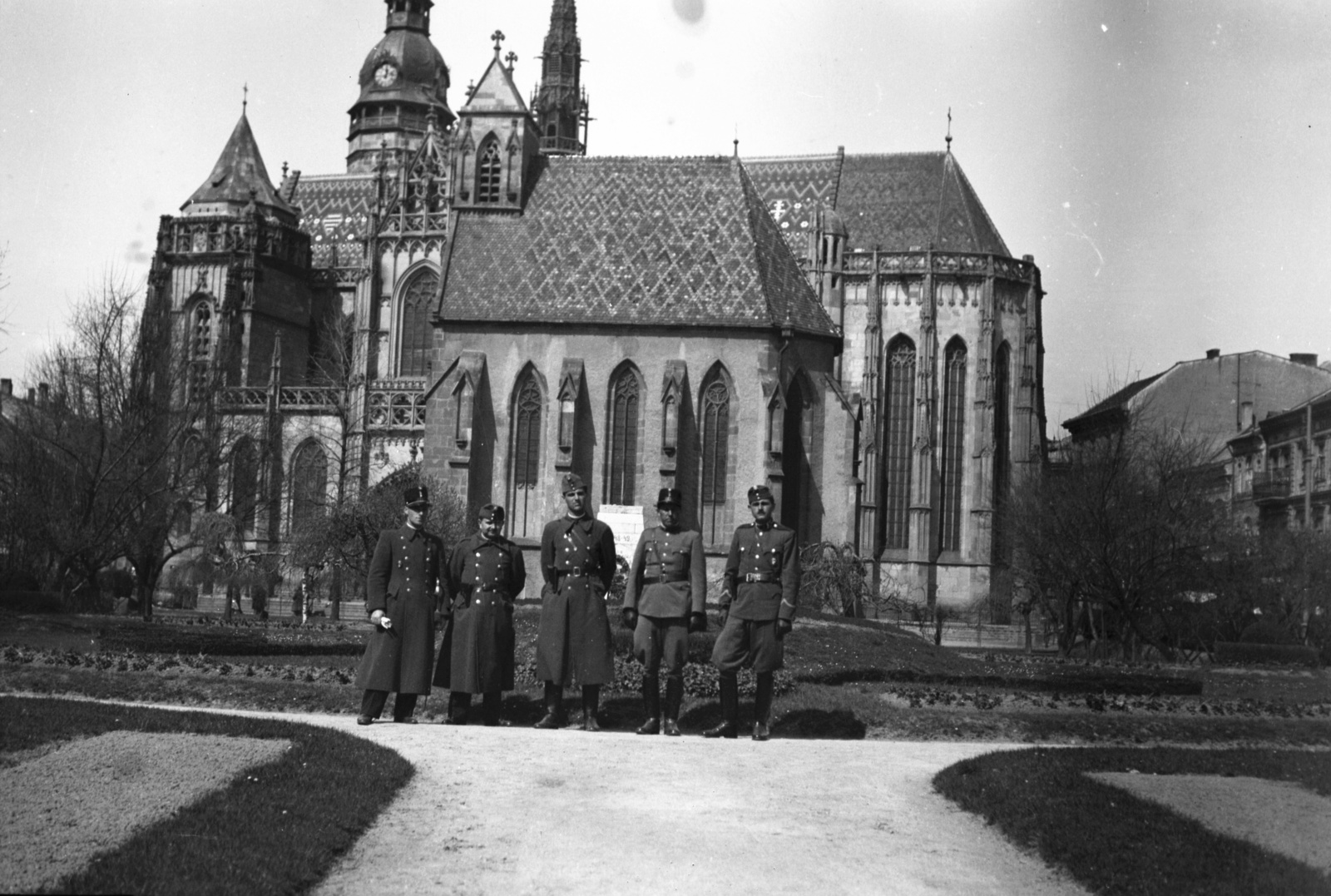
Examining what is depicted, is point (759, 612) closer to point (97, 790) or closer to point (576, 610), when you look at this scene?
point (576, 610)

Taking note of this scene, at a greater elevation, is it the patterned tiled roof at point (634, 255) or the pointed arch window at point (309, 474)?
the patterned tiled roof at point (634, 255)

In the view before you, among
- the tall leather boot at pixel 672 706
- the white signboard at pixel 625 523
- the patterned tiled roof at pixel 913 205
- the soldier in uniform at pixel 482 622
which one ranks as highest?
the patterned tiled roof at pixel 913 205

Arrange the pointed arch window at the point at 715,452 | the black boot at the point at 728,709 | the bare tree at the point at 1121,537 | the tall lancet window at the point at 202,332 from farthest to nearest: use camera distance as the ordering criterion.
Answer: the tall lancet window at the point at 202,332 < the pointed arch window at the point at 715,452 < the bare tree at the point at 1121,537 < the black boot at the point at 728,709

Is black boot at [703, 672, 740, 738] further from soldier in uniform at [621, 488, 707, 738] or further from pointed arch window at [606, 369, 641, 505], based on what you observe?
pointed arch window at [606, 369, 641, 505]

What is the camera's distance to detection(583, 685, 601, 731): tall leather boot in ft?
53.8

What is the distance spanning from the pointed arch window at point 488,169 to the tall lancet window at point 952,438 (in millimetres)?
23704

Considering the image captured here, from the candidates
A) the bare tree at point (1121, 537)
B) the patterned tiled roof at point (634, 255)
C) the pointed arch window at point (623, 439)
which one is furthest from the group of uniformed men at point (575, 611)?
the patterned tiled roof at point (634, 255)

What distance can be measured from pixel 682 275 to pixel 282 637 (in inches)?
963

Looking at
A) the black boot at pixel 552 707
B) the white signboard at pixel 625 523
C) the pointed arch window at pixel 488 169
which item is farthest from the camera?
the pointed arch window at pixel 488 169

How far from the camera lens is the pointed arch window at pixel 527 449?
47094mm

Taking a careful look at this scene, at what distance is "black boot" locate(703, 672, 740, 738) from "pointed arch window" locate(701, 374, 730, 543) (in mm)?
30020

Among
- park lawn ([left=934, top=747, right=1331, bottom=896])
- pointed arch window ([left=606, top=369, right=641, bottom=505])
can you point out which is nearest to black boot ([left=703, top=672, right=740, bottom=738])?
park lawn ([left=934, top=747, right=1331, bottom=896])

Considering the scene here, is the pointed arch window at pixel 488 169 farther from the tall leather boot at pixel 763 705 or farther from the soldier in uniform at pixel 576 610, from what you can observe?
the tall leather boot at pixel 763 705

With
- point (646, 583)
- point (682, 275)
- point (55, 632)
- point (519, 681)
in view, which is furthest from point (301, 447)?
point (646, 583)
